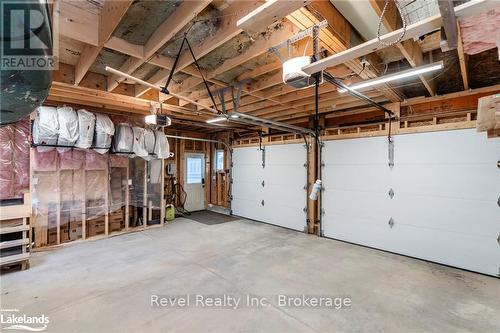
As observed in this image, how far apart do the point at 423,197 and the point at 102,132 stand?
5536 millimetres

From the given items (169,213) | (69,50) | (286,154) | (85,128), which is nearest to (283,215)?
(286,154)

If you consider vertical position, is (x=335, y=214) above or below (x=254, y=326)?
above

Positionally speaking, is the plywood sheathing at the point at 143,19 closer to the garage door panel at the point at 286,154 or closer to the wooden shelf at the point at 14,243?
the wooden shelf at the point at 14,243

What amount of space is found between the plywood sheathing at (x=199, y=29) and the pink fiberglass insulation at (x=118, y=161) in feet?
10.3

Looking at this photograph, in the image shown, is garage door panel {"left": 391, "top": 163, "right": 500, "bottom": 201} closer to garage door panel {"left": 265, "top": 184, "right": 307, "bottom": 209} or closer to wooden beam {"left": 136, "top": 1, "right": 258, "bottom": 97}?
garage door panel {"left": 265, "top": 184, "right": 307, "bottom": 209}

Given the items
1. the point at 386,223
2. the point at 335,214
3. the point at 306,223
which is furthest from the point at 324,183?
the point at 386,223

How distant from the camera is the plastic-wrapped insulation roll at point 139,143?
475 cm

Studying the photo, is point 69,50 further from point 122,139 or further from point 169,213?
point 169,213

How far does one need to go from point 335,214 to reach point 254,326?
10.7 feet

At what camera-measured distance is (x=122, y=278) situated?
304cm

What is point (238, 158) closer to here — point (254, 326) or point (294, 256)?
point (294, 256)

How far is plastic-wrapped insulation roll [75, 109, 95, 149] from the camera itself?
Answer: 3.97 metres

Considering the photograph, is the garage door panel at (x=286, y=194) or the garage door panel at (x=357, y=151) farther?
the garage door panel at (x=286, y=194)

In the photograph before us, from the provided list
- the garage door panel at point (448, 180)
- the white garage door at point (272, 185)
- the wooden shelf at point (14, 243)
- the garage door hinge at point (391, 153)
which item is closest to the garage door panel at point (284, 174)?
the white garage door at point (272, 185)
